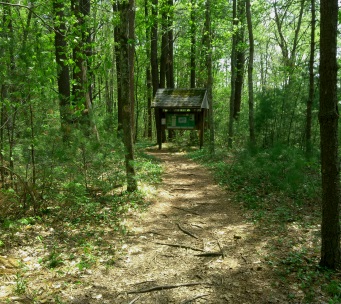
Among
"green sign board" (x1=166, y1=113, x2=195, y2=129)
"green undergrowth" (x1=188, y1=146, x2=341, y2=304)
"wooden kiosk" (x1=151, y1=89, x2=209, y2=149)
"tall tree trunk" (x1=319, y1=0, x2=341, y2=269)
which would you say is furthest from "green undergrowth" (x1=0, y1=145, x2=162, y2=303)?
"green sign board" (x1=166, y1=113, x2=195, y2=129)

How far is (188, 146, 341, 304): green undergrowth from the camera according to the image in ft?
12.6

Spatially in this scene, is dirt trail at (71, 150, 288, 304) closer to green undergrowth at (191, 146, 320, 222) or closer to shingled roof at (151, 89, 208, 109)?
green undergrowth at (191, 146, 320, 222)

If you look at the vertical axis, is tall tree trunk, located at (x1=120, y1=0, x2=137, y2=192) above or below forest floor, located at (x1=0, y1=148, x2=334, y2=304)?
above

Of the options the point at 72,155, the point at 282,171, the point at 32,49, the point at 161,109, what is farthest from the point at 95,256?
the point at 161,109

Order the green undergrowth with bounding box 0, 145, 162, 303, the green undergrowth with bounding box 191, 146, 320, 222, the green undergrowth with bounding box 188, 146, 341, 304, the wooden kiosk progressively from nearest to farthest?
1. the green undergrowth with bounding box 188, 146, 341, 304
2. the green undergrowth with bounding box 0, 145, 162, 303
3. the green undergrowth with bounding box 191, 146, 320, 222
4. the wooden kiosk

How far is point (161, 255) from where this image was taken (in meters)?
4.85

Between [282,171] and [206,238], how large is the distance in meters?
4.02

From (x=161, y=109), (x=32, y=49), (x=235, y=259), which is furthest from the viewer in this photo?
(x=161, y=109)

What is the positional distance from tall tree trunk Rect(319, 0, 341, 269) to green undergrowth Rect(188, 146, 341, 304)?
1.09ft

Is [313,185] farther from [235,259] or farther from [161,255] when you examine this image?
[161,255]

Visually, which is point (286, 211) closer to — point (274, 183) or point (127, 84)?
point (274, 183)

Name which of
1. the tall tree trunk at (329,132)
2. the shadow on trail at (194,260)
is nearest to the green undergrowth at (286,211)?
the shadow on trail at (194,260)

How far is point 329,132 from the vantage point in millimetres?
3807

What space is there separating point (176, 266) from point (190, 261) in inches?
10.5
